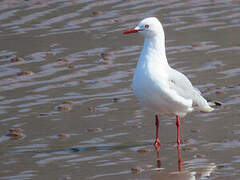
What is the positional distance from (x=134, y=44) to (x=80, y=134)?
414 centimetres

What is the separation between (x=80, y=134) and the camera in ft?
28.2

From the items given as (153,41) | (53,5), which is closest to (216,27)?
(53,5)

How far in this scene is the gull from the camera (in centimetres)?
782

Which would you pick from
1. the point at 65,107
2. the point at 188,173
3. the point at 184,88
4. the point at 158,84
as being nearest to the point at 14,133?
the point at 65,107

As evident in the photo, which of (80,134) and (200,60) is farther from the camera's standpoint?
(200,60)

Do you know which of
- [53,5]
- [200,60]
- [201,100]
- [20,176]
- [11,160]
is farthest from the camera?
[53,5]

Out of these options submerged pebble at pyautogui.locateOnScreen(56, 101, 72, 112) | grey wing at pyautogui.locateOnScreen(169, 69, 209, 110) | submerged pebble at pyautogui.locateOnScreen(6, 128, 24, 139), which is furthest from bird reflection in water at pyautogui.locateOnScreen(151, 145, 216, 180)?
submerged pebble at pyautogui.locateOnScreen(56, 101, 72, 112)

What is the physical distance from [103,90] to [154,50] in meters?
2.26

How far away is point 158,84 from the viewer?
25.5 ft

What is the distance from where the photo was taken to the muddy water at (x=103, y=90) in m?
7.61

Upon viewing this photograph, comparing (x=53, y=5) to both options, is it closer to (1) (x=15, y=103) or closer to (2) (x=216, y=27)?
(2) (x=216, y=27)

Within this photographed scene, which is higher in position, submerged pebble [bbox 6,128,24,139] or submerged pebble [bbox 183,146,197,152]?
submerged pebble [bbox 6,128,24,139]

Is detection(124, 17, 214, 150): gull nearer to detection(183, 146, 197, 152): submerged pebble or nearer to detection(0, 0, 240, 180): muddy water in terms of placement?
detection(183, 146, 197, 152): submerged pebble

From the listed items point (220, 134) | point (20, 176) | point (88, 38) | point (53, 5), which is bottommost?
point (20, 176)
